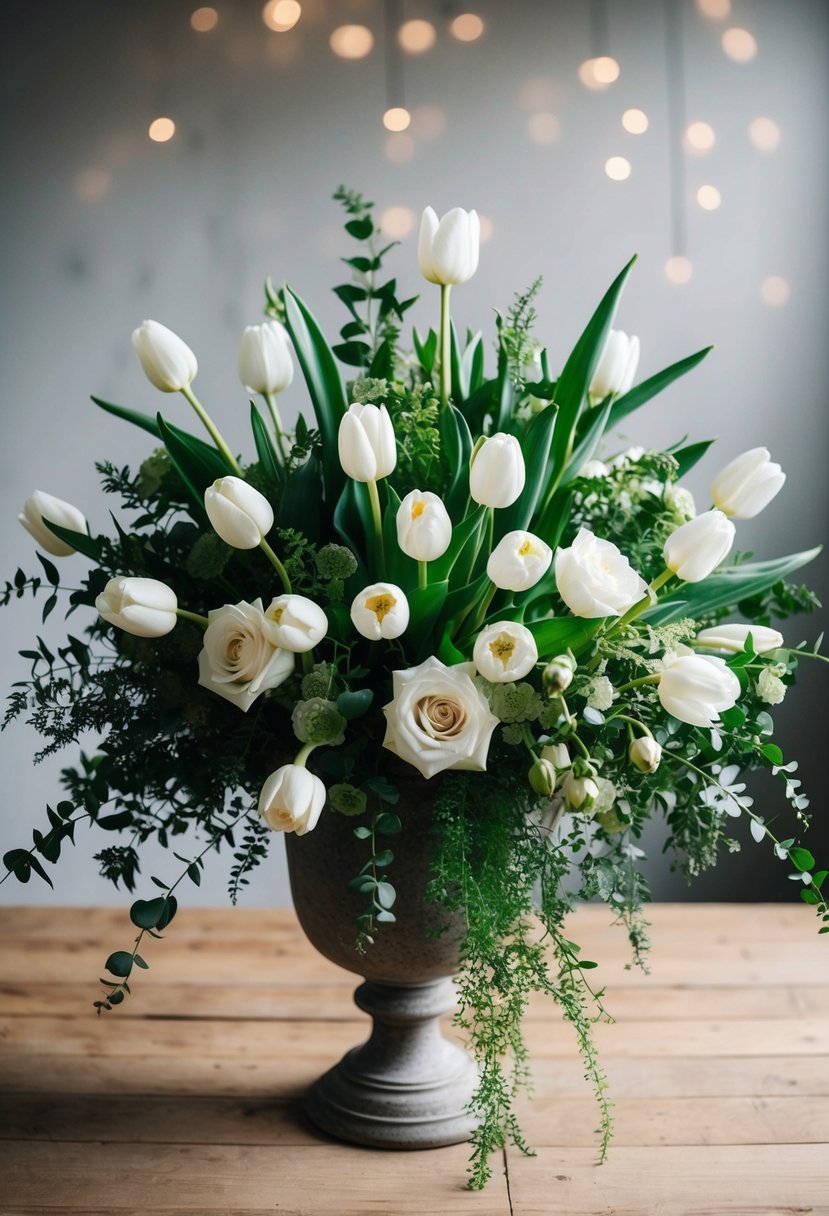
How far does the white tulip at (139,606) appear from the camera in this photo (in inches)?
29.6

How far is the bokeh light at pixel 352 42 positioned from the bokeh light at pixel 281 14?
→ 7 centimetres

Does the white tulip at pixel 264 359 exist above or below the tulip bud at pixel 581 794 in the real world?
above

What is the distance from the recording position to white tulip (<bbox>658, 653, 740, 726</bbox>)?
2.41ft

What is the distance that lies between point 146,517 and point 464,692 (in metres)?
0.34

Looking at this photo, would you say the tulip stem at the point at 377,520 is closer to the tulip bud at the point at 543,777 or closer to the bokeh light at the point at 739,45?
the tulip bud at the point at 543,777

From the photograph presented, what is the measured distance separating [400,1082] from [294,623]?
16.4 inches

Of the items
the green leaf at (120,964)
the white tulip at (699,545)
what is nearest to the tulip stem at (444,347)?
the white tulip at (699,545)

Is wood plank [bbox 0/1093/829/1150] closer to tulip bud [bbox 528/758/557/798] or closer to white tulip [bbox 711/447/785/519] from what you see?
tulip bud [bbox 528/758/557/798]

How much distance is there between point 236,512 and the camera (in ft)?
2.46

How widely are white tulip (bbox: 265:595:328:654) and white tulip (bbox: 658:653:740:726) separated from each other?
0.24 m

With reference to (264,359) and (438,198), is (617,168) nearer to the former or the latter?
(438,198)

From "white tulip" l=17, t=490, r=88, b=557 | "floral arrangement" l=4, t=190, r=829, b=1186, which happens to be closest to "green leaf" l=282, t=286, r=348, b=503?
"floral arrangement" l=4, t=190, r=829, b=1186

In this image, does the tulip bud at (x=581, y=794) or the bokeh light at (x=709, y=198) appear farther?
the bokeh light at (x=709, y=198)

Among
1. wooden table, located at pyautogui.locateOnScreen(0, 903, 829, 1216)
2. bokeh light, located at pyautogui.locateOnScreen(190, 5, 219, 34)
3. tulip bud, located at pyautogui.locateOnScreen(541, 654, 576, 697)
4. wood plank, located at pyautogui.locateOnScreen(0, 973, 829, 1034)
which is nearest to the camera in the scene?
tulip bud, located at pyautogui.locateOnScreen(541, 654, 576, 697)
